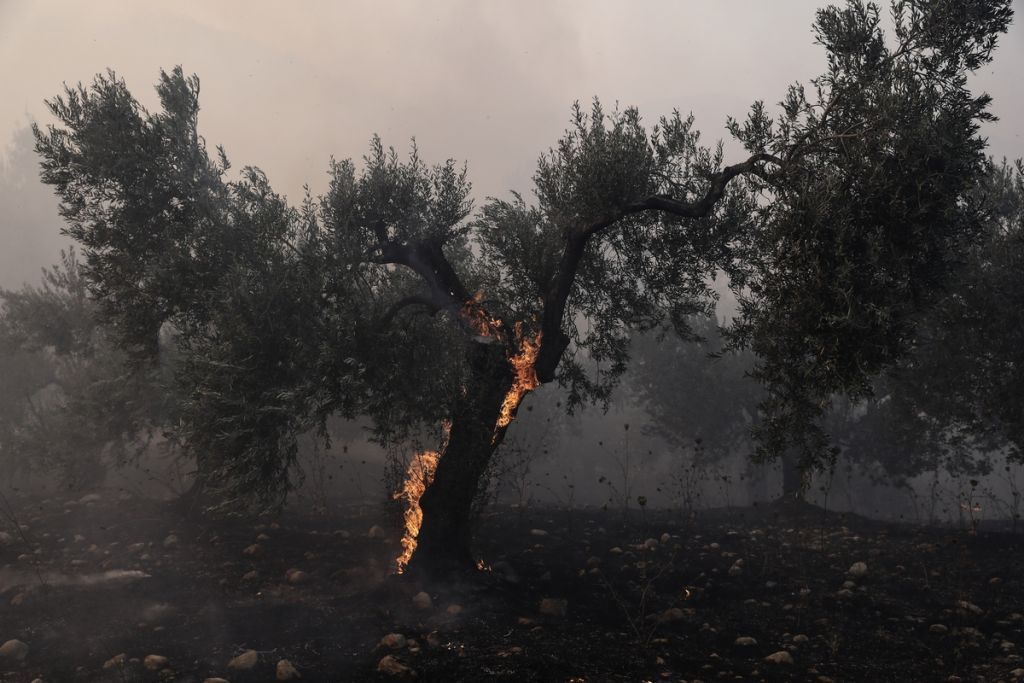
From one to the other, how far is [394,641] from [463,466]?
380 cm

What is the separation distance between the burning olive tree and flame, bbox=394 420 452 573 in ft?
0.40

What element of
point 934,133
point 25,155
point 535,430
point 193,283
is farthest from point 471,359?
point 25,155

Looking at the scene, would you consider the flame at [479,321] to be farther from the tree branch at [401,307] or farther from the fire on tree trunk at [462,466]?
the tree branch at [401,307]

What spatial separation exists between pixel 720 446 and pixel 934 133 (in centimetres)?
2807

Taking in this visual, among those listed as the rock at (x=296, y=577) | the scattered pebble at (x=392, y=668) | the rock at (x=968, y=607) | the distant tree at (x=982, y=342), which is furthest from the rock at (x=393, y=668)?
the distant tree at (x=982, y=342)

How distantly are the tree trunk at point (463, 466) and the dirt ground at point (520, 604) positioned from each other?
72cm

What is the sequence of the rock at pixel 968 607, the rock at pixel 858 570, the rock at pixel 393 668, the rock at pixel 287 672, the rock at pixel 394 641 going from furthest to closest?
the rock at pixel 858 570
the rock at pixel 968 607
the rock at pixel 394 641
the rock at pixel 287 672
the rock at pixel 393 668

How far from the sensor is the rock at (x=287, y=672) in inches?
326

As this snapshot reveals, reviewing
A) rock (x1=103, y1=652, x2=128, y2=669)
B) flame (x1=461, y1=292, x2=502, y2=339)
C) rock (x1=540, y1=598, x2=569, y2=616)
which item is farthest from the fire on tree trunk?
rock (x1=103, y1=652, x2=128, y2=669)

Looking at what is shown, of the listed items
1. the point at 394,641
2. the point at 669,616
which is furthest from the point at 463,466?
the point at 669,616

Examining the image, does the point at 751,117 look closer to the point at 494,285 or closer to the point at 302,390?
the point at 494,285

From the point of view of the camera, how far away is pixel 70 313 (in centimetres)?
2486

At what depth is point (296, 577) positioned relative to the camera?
41.9ft

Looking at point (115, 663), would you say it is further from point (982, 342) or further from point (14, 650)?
point (982, 342)
